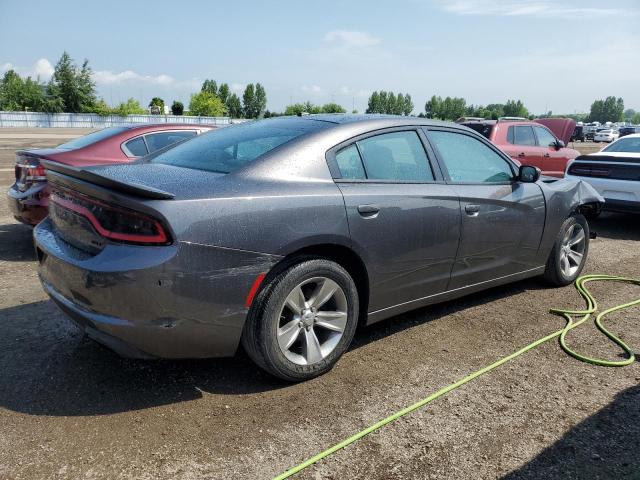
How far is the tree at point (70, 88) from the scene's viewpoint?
66.9 metres

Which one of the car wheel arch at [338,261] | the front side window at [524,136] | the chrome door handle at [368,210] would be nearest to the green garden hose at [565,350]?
the car wheel arch at [338,261]

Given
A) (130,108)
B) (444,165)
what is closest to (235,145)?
A: (444,165)

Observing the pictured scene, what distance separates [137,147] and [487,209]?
423 cm

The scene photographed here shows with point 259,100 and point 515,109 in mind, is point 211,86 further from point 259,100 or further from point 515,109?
point 515,109

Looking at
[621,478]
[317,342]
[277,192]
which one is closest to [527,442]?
[621,478]

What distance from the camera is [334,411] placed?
285 cm

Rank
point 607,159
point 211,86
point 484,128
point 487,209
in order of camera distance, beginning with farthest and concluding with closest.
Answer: point 211,86
point 484,128
point 607,159
point 487,209

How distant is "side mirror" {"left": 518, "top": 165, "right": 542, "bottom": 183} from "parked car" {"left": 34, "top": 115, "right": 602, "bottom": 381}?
0.21 meters

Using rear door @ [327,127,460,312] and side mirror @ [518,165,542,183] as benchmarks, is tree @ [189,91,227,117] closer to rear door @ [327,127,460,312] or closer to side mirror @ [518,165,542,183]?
side mirror @ [518,165,542,183]

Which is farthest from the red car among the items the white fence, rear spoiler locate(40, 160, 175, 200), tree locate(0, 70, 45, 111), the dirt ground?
tree locate(0, 70, 45, 111)

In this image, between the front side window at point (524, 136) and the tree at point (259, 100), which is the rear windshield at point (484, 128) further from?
the tree at point (259, 100)

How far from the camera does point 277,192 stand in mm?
2896

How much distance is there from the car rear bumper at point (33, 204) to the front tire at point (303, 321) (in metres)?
3.78

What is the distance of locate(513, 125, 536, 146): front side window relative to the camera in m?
10.7
